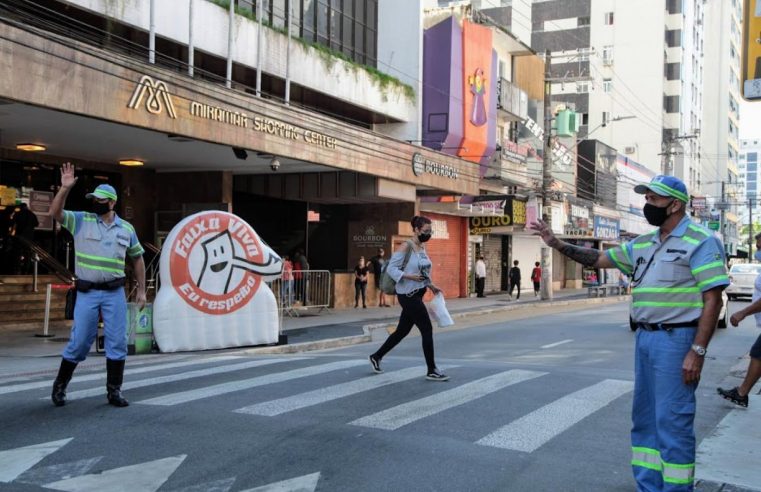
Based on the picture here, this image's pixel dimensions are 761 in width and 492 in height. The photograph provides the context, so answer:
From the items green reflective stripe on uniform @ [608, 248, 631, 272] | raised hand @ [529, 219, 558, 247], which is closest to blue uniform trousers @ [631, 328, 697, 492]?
green reflective stripe on uniform @ [608, 248, 631, 272]

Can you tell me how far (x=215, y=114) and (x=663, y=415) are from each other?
13.3 m

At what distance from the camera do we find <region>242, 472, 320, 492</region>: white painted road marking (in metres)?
4.58

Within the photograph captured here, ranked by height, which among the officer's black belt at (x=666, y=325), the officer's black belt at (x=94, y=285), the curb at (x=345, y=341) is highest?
the officer's black belt at (x=94, y=285)

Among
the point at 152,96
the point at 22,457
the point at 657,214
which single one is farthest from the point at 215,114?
the point at 657,214

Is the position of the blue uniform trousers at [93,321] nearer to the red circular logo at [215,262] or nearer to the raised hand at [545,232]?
the raised hand at [545,232]

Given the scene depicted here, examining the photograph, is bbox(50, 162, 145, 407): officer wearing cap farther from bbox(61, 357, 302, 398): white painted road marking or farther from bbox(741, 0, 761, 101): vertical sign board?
bbox(741, 0, 761, 101): vertical sign board

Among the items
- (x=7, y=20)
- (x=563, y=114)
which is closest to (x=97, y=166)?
(x=7, y=20)

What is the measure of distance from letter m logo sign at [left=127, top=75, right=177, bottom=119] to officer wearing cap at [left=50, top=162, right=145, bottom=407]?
7598mm

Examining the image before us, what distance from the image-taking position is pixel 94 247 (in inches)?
264

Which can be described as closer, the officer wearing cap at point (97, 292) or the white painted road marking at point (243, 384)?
the officer wearing cap at point (97, 292)

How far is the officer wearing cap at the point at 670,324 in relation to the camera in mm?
4188

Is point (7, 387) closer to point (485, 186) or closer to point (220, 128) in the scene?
point (220, 128)

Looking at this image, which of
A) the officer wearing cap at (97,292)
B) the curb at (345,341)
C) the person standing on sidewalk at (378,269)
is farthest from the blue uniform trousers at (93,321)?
the person standing on sidewalk at (378,269)

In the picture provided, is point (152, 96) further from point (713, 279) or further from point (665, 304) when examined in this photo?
point (713, 279)
